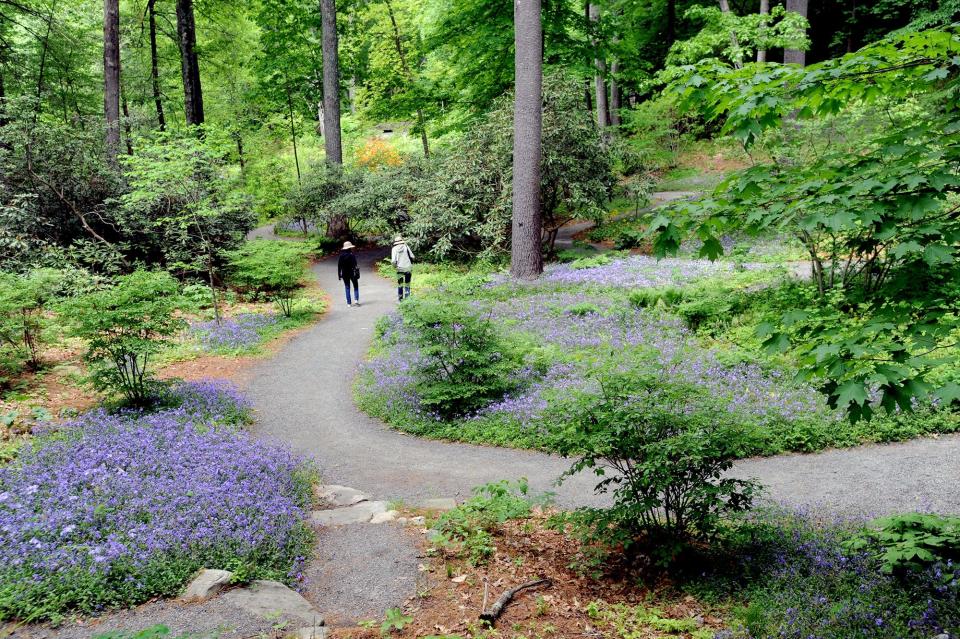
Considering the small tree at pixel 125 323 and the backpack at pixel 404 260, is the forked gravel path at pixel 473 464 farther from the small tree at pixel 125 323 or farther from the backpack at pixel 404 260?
the backpack at pixel 404 260

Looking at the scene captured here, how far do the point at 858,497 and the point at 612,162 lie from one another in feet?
51.9

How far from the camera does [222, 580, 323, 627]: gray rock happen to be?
4.52m

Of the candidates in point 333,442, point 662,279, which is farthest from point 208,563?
point 662,279

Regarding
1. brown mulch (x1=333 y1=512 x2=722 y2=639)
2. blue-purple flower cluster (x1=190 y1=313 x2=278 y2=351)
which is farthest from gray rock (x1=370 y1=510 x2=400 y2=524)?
blue-purple flower cluster (x1=190 y1=313 x2=278 y2=351)

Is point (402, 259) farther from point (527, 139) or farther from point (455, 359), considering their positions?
point (455, 359)

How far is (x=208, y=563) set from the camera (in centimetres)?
507

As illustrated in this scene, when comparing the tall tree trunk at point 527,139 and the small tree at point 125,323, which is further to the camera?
the tall tree trunk at point 527,139

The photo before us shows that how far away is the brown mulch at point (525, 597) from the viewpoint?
4.43m

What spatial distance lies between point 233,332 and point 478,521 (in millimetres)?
9973

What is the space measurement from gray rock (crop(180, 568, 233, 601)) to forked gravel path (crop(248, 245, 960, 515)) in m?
2.59

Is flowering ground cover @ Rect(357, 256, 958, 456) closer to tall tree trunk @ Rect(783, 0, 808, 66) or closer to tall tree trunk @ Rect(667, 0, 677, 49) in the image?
tall tree trunk @ Rect(783, 0, 808, 66)

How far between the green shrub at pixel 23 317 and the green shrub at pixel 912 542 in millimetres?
11177

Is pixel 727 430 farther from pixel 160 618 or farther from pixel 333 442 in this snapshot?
pixel 333 442

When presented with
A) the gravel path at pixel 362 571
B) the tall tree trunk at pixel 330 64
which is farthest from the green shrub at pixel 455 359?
the tall tree trunk at pixel 330 64
